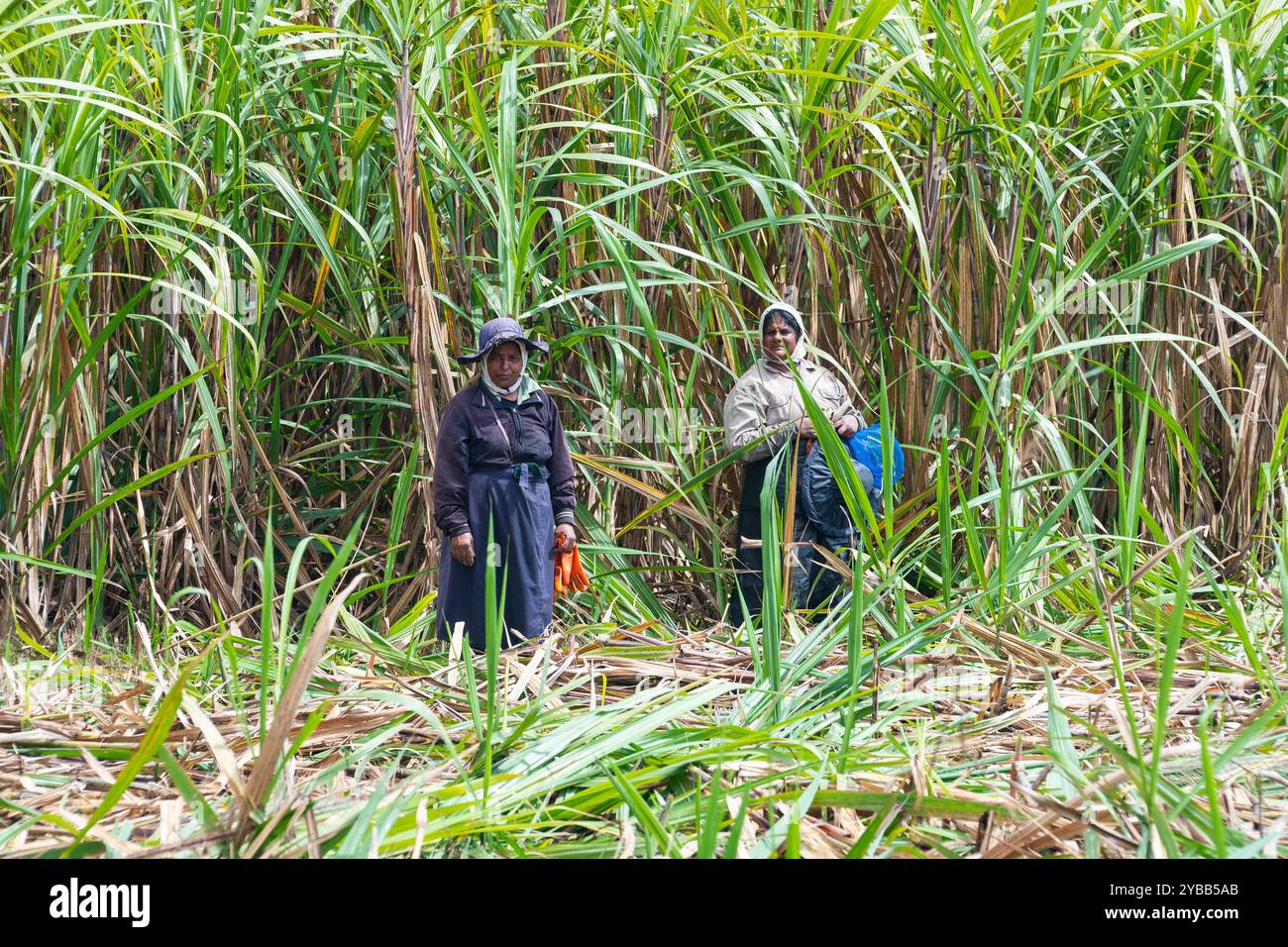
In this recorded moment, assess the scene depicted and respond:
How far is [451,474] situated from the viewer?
2.83 m

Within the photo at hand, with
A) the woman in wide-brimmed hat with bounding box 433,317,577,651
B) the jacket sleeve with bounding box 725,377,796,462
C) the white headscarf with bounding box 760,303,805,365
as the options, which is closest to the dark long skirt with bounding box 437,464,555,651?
the woman in wide-brimmed hat with bounding box 433,317,577,651

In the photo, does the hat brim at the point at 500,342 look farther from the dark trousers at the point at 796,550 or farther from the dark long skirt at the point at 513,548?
the dark trousers at the point at 796,550

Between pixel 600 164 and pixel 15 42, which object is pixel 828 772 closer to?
pixel 600 164

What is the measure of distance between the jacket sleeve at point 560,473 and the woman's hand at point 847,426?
703 millimetres

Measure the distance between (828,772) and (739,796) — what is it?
0.50ft

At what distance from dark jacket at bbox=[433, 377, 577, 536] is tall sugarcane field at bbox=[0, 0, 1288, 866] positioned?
11mm

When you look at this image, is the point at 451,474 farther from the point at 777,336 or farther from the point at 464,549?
the point at 777,336

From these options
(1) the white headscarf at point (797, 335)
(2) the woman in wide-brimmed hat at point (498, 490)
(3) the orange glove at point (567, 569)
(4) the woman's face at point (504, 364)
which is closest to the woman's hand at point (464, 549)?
(2) the woman in wide-brimmed hat at point (498, 490)

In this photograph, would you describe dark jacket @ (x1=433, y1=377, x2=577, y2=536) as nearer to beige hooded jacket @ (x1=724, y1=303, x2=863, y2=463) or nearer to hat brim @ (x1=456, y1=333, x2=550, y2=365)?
hat brim @ (x1=456, y1=333, x2=550, y2=365)

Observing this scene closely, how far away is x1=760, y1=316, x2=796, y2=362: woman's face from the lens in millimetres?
3035

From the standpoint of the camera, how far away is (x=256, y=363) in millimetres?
2709
